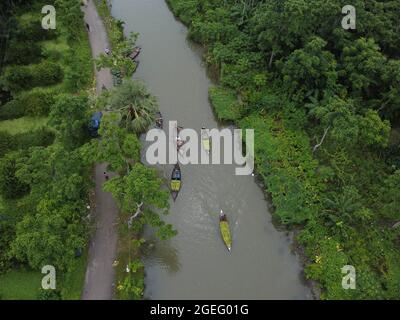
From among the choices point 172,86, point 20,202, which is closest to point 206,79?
point 172,86

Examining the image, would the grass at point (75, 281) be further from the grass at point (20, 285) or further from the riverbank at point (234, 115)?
the riverbank at point (234, 115)

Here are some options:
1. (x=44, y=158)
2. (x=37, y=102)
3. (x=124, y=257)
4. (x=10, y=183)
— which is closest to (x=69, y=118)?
(x=44, y=158)

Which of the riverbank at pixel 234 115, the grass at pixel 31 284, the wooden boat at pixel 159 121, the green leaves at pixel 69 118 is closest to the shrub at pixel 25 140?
the green leaves at pixel 69 118

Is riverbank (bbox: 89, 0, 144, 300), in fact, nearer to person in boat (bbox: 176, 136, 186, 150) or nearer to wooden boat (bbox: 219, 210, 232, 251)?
wooden boat (bbox: 219, 210, 232, 251)

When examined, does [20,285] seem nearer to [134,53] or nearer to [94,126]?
[94,126]

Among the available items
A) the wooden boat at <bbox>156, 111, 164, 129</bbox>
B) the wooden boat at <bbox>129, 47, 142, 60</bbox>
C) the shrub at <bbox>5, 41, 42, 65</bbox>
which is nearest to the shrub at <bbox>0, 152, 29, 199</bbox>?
the wooden boat at <bbox>156, 111, 164, 129</bbox>

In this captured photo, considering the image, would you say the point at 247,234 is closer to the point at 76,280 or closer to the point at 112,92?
the point at 76,280
